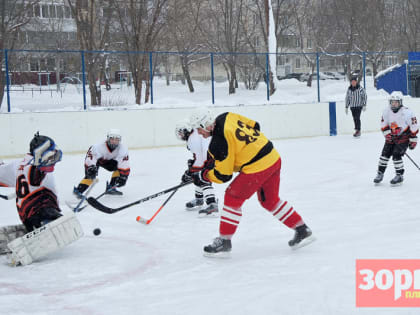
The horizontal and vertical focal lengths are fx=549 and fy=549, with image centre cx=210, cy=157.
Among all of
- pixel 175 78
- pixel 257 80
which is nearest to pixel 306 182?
pixel 257 80

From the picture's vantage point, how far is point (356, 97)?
11.5 m

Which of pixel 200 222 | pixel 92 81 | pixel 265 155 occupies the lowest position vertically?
pixel 200 222

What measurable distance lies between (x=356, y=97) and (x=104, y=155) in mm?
7161

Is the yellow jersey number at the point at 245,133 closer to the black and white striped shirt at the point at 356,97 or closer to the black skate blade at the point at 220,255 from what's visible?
the black skate blade at the point at 220,255

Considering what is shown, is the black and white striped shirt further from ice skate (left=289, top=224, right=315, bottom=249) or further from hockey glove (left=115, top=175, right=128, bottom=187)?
ice skate (left=289, top=224, right=315, bottom=249)

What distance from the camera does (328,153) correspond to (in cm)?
902

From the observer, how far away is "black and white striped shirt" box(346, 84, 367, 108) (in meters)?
11.5

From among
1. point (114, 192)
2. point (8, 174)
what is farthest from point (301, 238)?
point (114, 192)

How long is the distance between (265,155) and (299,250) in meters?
0.68

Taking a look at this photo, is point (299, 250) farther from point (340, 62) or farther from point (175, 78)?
point (340, 62)

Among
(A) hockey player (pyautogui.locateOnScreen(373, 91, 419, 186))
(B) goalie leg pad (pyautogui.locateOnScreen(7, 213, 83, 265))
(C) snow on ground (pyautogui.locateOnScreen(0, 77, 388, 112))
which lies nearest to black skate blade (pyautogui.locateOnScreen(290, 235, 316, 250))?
(B) goalie leg pad (pyautogui.locateOnScreen(7, 213, 83, 265))

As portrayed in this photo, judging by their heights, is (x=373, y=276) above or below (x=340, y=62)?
below

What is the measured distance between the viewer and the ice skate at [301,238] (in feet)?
11.7

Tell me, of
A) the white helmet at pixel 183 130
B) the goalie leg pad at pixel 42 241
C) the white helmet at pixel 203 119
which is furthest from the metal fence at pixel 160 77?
the white helmet at pixel 203 119
